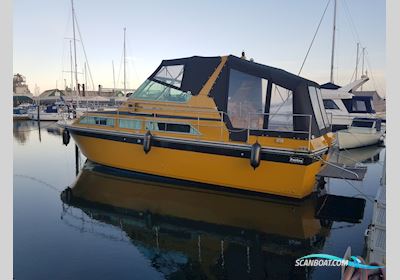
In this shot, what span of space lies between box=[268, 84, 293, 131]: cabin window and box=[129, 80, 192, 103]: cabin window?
78.5 inches

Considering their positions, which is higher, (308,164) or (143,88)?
(143,88)

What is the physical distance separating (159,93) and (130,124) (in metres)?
1.09

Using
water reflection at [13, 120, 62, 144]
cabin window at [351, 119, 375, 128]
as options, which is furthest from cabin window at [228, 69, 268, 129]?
water reflection at [13, 120, 62, 144]

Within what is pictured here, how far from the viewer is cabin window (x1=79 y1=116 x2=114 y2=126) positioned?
28.1ft

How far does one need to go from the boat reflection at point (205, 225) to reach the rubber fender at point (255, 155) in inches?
34.2

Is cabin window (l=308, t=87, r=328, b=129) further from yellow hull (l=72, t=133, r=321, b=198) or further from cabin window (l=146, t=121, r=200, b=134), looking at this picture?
cabin window (l=146, t=121, r=200, b=134)

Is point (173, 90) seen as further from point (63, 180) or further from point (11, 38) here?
point (11, 38)

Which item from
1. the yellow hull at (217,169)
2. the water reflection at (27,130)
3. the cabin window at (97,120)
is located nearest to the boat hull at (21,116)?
the water reflection at (27,130)

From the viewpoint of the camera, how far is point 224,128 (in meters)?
6.91

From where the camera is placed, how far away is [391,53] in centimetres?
213

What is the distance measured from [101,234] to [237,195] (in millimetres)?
3024

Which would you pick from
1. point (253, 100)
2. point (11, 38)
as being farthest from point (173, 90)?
point (11, 38)

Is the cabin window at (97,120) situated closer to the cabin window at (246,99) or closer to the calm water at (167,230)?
the calm water at (167,230)

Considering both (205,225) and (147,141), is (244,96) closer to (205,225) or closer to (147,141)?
(147,141)
